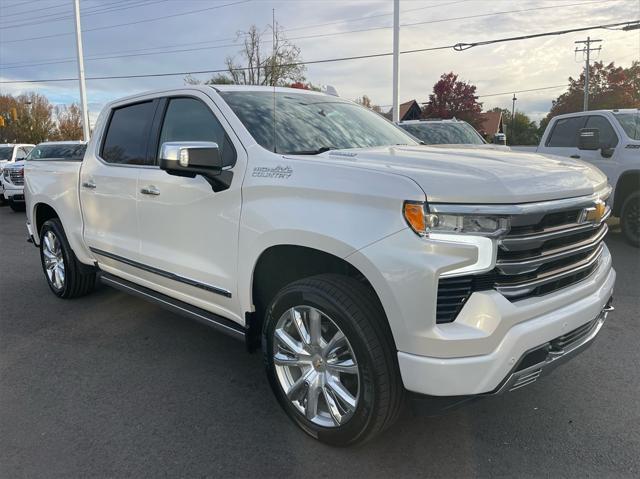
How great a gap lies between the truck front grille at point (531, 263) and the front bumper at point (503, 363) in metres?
0.15

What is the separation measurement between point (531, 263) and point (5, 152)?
19.9 metres

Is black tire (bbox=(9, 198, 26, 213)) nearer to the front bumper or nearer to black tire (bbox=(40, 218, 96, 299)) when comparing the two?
black tire (bbox=(40, 218, 96, 299))

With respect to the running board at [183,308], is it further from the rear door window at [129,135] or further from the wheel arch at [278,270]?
the rear door window at [129,135]

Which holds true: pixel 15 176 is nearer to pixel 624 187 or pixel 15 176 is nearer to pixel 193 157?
pixel 193 157

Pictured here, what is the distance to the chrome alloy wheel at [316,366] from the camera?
2621 mm

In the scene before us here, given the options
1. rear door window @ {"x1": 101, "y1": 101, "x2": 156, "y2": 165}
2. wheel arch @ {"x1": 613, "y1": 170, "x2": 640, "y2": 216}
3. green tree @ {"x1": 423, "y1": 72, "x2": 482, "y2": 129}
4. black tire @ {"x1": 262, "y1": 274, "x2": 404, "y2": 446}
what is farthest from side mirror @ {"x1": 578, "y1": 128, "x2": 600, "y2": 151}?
green tree @ {"x1": 423, "y1": 72, "x2": 482, "y2": 129}

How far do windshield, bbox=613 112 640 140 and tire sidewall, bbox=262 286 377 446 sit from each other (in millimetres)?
6938

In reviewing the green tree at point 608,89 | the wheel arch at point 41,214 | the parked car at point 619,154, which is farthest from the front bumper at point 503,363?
the green tree at point 608,89

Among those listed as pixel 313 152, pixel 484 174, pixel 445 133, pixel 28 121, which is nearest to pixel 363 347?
pixel 484 174

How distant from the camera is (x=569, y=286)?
2623mm

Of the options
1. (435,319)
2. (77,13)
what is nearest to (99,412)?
(435,319)

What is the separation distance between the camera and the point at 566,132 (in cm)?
870

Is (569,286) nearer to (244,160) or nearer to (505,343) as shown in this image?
(505,343)

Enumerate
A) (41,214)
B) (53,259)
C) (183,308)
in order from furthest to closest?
(41,214)
(53,259)
(183,308)
